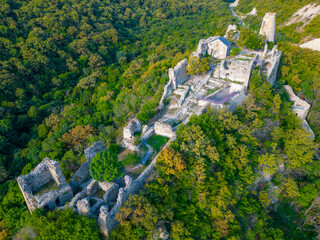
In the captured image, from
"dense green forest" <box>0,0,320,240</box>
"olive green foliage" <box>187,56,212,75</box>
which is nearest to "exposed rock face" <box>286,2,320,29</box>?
"dense green forest" <box>0,0,320,240</box>

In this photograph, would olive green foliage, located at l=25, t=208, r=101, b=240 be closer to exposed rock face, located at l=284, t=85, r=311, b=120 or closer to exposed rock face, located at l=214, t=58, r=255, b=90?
exposed rock face, located at l=214, t=58, r=255, b=90

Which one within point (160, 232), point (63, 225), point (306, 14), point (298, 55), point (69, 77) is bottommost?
point (69, 77)

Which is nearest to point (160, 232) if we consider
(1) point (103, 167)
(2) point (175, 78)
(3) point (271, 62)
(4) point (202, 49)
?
(1) point (103, 167)

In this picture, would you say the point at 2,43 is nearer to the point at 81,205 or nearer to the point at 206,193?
the point at 81,205

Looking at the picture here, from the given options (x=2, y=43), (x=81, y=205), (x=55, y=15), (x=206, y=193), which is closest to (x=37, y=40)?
(x=2, y=43)

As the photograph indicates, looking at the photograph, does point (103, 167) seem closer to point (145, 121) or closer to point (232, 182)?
point (145, 121)

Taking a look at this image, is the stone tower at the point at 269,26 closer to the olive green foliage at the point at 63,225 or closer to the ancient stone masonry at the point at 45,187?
the ancient stone masonry at the point at 45,187

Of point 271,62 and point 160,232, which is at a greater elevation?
point 271,62
